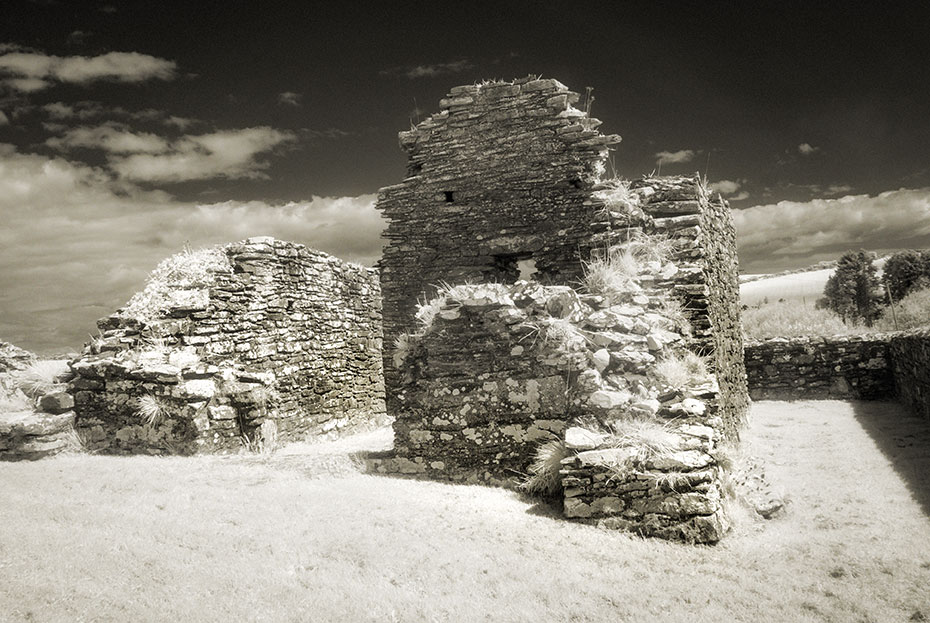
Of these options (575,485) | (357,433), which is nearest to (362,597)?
(575,485)

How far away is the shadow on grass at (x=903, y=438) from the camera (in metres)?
6.80

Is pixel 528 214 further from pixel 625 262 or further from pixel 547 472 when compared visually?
pixel 547 472

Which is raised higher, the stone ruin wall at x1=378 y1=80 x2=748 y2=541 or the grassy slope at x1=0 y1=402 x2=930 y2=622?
the stone ruin wall at x1=378 y1=80 x2=748 y2=541

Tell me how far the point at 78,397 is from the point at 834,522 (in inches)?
388

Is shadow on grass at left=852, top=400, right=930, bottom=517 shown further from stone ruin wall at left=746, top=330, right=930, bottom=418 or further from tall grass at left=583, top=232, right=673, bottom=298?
tall grass at left=583, top=232, right=673, bottom=298

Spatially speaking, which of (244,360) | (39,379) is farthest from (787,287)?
(39,379)

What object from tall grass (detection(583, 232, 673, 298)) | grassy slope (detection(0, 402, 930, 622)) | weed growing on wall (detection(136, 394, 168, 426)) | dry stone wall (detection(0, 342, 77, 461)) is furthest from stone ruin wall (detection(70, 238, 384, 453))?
tall grass (detection(583, 232, 673, 298))

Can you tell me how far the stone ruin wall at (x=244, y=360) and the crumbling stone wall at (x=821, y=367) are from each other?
10128 millimetres

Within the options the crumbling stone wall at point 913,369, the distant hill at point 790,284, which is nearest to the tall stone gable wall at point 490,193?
the crumbling stone wall at point 913,369

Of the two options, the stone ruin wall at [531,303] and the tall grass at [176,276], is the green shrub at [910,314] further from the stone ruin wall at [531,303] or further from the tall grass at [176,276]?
the tall grass at [176,276]

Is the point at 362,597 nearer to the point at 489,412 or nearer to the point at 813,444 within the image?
the point at 489,412

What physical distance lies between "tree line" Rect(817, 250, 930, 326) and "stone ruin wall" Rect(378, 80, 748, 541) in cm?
2348

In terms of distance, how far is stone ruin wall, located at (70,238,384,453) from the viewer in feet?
27.1

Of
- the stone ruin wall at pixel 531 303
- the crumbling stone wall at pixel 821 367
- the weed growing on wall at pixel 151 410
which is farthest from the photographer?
the crumbling stone wall at pixel 821 367
